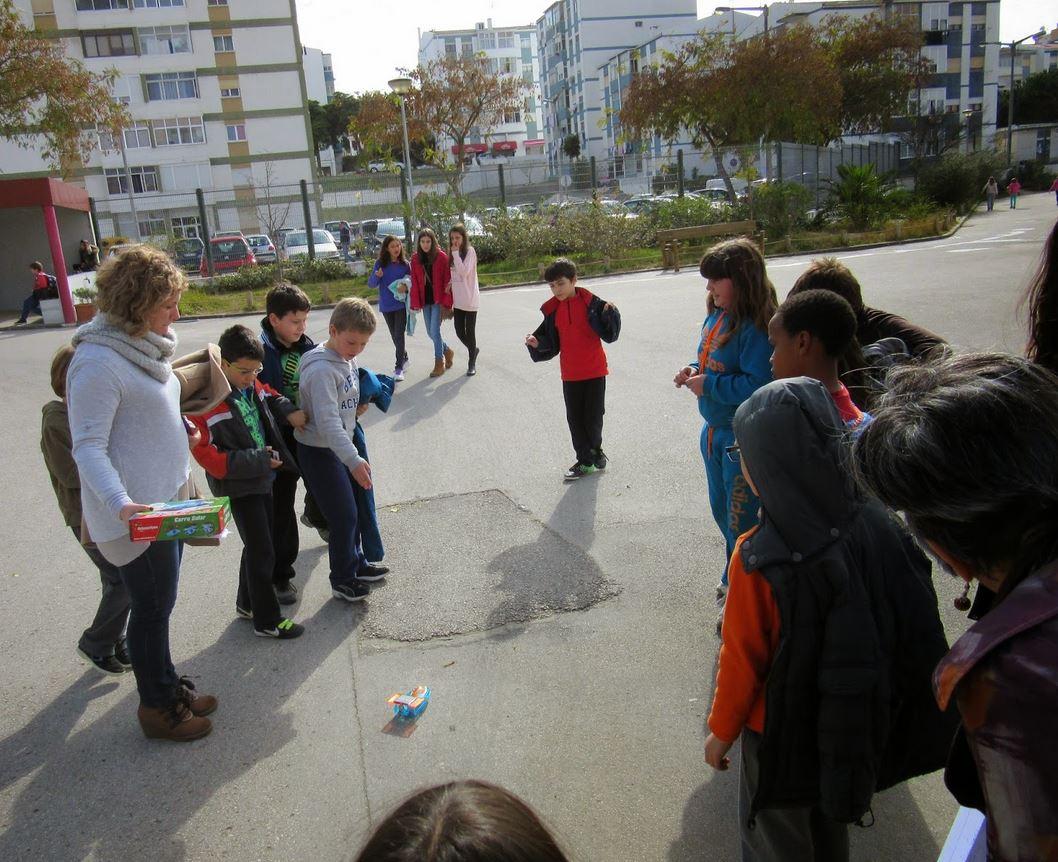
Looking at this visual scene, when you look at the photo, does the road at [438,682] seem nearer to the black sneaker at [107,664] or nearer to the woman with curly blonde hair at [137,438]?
the black sneaker at [107,664]

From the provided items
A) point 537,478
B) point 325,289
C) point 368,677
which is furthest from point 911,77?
point 368,677

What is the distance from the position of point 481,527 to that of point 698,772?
9.36ft

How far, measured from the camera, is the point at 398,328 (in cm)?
1084

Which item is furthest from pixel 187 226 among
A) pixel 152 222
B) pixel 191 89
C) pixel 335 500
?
pixel 335 500

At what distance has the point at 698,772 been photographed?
3.13m

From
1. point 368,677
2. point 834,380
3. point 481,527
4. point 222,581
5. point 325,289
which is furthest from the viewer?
point 325,289

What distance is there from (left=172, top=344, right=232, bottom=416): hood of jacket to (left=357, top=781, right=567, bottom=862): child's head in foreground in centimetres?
311

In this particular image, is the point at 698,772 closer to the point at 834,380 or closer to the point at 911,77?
the point at 834,380

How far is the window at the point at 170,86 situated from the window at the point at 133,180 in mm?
4950

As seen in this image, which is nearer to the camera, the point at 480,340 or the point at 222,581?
the point at 222,581

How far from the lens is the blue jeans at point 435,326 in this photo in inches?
424

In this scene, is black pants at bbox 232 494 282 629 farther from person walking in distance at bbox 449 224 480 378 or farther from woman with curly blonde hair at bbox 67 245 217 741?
person walking in distance at bbox 449 224 480 378

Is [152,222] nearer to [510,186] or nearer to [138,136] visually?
[510,186]

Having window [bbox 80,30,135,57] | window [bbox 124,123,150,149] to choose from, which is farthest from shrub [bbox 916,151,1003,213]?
window [bbox 80,30,135,57]
